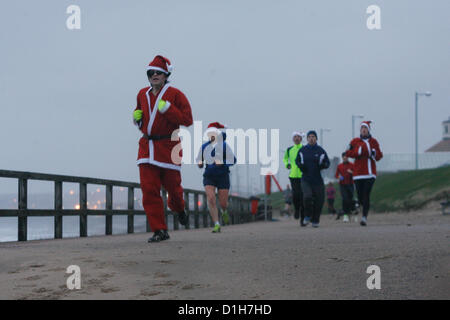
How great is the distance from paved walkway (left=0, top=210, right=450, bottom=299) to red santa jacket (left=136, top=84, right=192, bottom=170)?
140cm

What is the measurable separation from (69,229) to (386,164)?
245 feet

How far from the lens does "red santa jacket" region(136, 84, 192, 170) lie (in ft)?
27.7

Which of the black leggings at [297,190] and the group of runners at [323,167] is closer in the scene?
the group of runners at [323,167]

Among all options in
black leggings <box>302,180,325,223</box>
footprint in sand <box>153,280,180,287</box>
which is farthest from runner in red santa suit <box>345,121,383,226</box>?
footprint in sand <box>153,280,180,287</box>

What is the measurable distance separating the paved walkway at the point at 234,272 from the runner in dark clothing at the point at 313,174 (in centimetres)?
616

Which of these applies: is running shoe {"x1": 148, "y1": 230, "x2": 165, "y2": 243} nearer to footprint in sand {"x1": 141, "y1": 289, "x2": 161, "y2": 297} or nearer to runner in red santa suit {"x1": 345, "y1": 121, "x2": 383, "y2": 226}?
footprint in sand {"x1": 141, "y1": 289, "x2": 161, "y2": 297}

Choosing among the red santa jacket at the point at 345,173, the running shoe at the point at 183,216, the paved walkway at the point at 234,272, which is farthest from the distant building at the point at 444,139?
the paved walkway at the point at 234,272

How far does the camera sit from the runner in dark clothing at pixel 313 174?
13.6m

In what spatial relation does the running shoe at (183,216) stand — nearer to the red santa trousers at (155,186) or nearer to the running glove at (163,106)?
the red santa trousers at (155,186)

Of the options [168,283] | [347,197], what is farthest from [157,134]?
[347,197]
